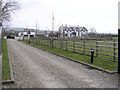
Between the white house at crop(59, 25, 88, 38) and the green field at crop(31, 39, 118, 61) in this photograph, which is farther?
the white house at crop(59, 25, 88, 38)

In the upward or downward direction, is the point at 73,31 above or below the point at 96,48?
above

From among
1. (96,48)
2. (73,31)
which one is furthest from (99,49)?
(73,31)

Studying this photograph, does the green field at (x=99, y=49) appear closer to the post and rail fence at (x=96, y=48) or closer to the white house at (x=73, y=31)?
the post and rail fence at (x=96, y=48)

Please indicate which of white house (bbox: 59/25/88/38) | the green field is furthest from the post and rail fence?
white house (bbox: 59/25/88/38)

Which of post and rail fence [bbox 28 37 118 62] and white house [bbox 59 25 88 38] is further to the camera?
white house [bbox 59 25 88 38]

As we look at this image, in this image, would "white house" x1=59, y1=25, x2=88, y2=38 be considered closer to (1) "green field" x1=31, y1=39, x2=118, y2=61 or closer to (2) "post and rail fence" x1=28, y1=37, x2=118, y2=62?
(2) "post and rail fence" x1=28, y1=37, x2=118, y2=62

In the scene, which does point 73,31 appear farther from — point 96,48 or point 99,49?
point 99,49

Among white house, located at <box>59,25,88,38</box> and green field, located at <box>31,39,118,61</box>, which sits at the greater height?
white house, located at <box>59,25,88,38</box>

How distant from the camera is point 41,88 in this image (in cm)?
516

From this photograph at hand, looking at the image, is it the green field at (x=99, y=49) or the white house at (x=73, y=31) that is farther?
the white house at (x=73, y=31)

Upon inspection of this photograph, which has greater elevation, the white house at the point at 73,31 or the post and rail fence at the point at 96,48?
the white house at the point at 73,31

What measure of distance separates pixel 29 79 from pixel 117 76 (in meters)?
3.91

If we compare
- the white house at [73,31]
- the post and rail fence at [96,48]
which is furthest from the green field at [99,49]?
the white house at [73,31]

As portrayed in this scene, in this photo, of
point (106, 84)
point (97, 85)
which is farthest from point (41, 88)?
point (106, 84)
